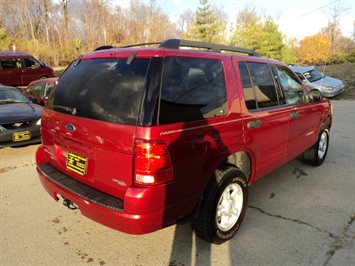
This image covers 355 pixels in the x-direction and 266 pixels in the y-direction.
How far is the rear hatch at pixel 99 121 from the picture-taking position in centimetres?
230

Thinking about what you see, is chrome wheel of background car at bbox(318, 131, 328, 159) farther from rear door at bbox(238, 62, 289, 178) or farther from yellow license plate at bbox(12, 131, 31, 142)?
yellow license plate at bbox(12, 131, 31, 142)

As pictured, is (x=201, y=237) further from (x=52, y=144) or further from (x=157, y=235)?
(x=52, y=144)

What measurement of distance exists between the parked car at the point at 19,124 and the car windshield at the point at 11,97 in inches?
6.9

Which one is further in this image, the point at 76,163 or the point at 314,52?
the point at 314,52

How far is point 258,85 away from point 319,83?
1356 centimetres

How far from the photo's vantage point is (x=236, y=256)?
9.12 ft

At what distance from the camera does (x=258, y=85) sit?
338cm

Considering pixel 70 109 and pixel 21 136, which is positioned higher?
pixel 70 109

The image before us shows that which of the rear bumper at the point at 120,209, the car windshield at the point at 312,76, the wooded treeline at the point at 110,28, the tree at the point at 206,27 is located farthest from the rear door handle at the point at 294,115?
the tree at the point at 206,27

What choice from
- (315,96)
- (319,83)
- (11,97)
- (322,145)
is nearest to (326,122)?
(322,145)

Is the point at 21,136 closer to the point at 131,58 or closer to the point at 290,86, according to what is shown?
the point at 131,58

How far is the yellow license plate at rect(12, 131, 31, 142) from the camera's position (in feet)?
18.3

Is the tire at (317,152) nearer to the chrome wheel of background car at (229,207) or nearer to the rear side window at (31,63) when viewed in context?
the chrome wheel of background car at (229,207)

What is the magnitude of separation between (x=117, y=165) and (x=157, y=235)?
45.6 inches
